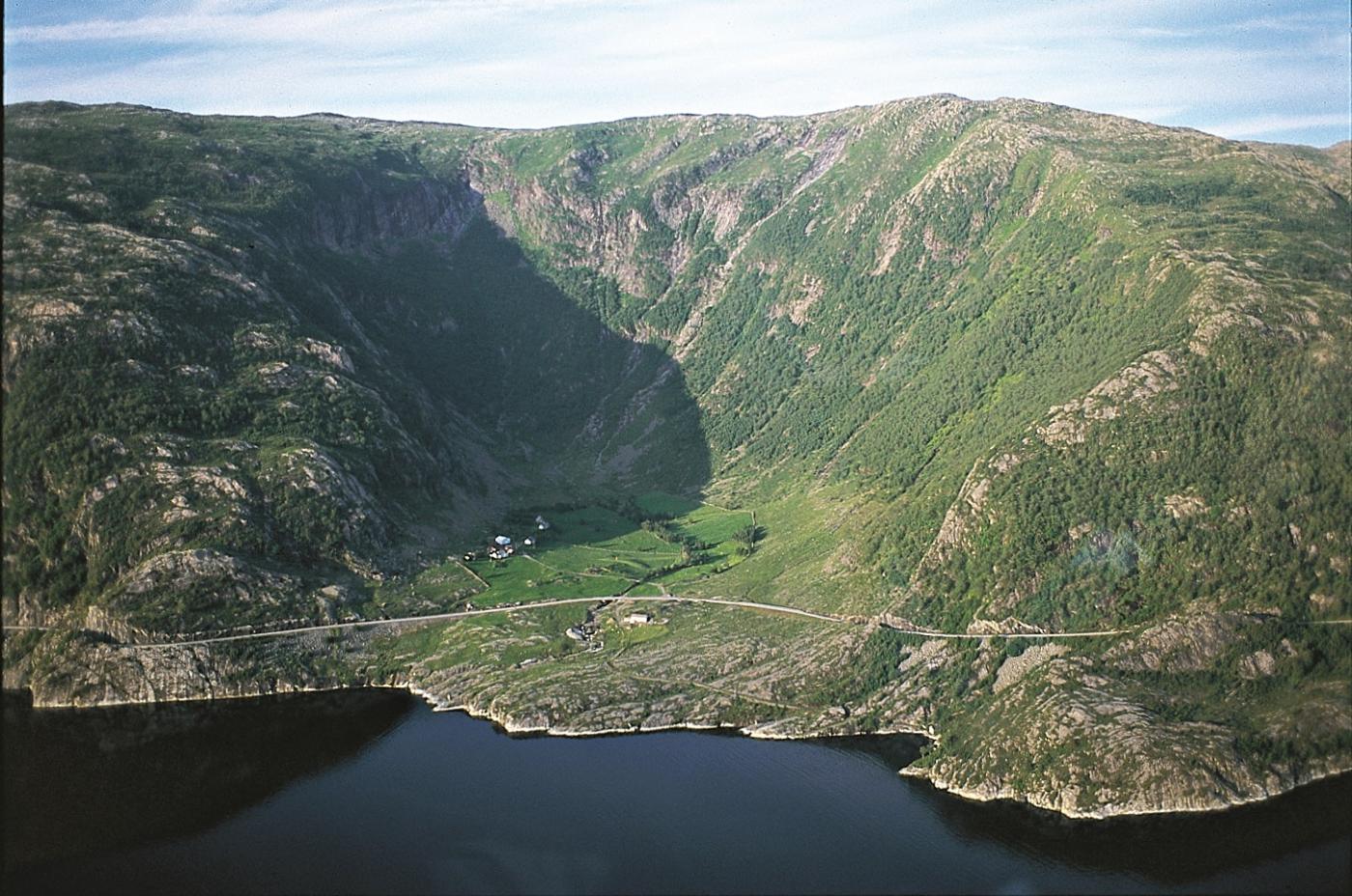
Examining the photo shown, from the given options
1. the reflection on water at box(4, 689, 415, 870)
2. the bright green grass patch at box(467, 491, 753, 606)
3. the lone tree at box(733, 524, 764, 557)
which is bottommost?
the reflection on water at box(4, 689, 415, 870)

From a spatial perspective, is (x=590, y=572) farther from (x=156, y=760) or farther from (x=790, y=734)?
(x=156, y=760)

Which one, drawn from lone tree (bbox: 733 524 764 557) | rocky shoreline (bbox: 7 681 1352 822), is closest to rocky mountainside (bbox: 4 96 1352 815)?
rocky shoreline (bbox: 7 681 1352 822)

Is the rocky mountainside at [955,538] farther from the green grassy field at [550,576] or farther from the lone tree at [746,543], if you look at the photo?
the green grassy field at [550,576]

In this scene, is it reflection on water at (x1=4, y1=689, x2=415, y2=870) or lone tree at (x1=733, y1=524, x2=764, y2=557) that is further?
lone tree at (x1=733, y1=524, x2=764, y2=557)

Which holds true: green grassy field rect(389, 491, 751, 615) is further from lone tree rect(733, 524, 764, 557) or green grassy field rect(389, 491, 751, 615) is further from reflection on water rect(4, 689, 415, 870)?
reflection on water rect(4, 689, 415, 870)

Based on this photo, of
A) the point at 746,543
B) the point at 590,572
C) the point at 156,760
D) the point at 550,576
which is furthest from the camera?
the point at 746,543

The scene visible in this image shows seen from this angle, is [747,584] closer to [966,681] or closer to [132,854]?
[966,681]

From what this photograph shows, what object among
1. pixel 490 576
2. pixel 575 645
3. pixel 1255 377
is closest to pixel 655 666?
pixel 575 645

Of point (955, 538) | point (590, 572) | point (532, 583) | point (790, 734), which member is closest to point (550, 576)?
point (532, 583)
